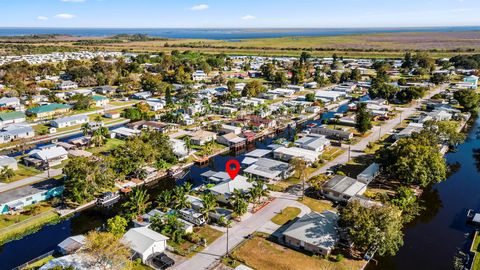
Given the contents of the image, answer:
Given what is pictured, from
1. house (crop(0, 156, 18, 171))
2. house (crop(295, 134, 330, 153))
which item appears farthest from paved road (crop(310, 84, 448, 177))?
house (crop(0, 156, 18, 171))

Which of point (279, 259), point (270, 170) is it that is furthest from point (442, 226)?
point (270, 170)

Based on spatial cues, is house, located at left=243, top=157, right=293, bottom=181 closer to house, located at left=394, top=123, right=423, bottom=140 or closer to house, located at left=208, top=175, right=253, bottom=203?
house, located at left=208, top=175, right=253, bottom=203

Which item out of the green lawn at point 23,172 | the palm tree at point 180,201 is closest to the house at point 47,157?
the green lawn at point 23,172

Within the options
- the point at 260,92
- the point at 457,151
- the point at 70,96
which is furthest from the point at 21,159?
the point at 457,151

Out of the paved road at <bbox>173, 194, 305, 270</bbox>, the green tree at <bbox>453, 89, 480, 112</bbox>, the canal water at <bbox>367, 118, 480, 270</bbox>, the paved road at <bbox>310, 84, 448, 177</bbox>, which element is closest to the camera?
the paved road at <bbox>173, 194, 305, 270</bbox>

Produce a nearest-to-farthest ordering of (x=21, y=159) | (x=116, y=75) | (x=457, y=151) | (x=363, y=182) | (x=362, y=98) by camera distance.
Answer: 1. (x=363, y=182)
2. (x=21, y=159)
3. (x=457, y=151)
4. (x=362, y=98)
5. (x=116, y=75)

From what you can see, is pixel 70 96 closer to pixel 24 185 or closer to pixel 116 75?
pixel 116 75
